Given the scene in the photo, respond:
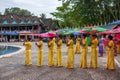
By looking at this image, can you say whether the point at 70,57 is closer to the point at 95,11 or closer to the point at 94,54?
the point at 94,54

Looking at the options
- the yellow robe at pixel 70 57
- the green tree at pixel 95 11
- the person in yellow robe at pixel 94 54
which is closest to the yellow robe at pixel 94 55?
the person in yellow robe at pixel 94 54

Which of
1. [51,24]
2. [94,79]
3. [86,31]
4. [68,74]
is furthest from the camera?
[51,24]

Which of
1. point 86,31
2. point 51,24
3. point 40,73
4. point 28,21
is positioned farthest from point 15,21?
point 40,73

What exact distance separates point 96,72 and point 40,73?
267 centimetres

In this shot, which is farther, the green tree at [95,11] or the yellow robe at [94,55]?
the green tree at [95,11]

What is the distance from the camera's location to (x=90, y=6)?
4522 centimetres

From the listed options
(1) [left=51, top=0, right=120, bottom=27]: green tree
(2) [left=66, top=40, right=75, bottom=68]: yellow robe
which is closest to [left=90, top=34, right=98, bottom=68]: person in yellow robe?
(2) [left=66, top=40, right=75, bottom=68]: yellow robe

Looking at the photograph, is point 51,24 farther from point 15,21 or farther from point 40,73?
point 40,73

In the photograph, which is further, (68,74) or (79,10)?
(79,10)

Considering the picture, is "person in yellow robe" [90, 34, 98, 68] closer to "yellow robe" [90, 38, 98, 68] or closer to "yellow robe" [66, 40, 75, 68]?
"yellow robe" [90, 38, 98, 68]

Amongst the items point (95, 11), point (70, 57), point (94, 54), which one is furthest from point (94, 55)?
point (95, 11)

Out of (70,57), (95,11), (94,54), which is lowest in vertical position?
(70,57)

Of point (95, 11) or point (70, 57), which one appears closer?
point (70, 57)

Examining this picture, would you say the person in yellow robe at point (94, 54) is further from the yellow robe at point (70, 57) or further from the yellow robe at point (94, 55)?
the yellow robe at point (70, 57)
